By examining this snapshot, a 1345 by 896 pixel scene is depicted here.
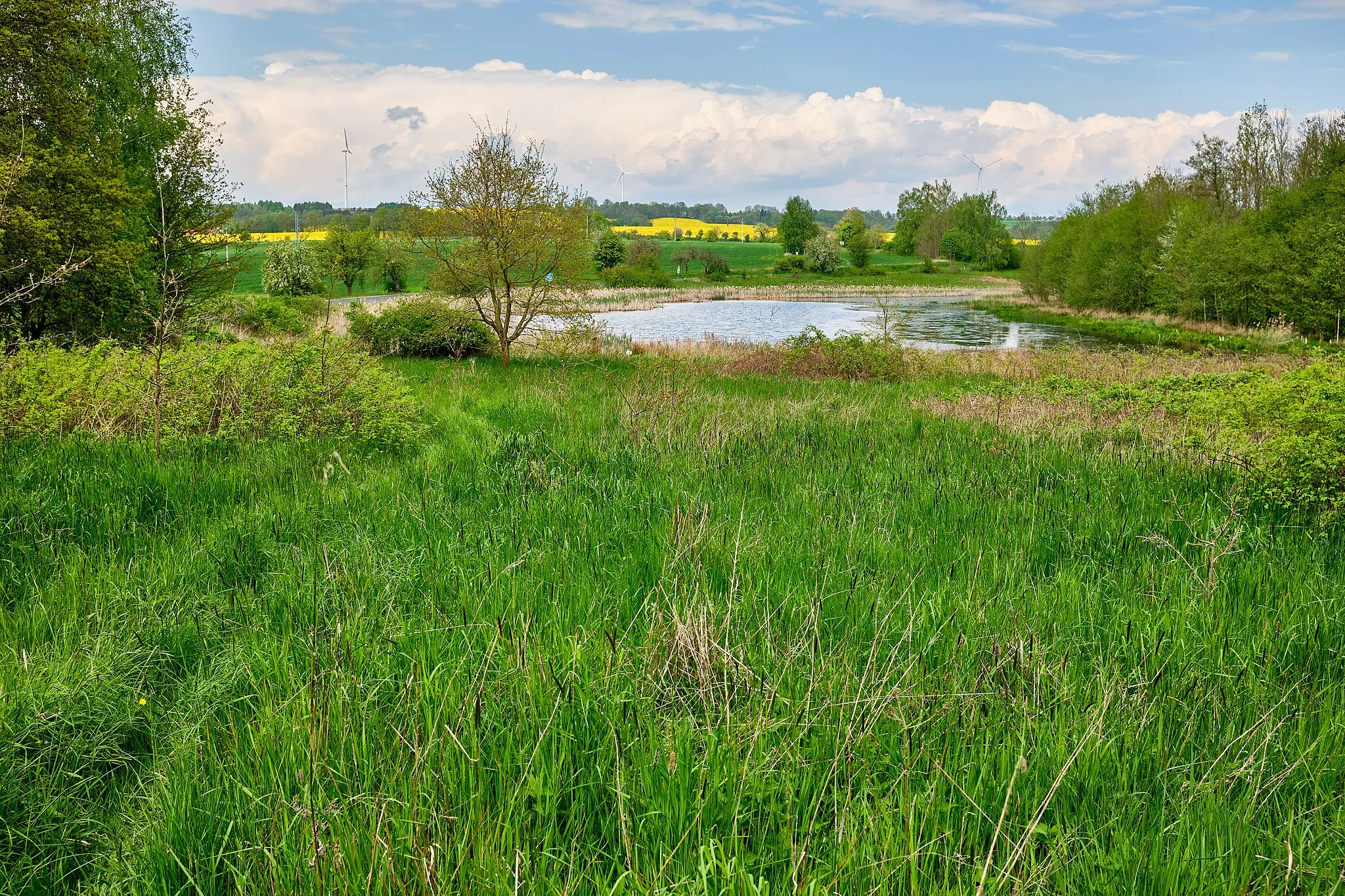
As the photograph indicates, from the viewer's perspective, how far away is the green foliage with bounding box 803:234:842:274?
11519 centimetres

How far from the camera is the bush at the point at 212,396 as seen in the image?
7742 millimetres

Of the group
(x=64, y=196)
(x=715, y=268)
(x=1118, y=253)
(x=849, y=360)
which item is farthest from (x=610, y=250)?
(x=64, y=196)

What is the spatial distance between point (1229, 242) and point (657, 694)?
50678mm

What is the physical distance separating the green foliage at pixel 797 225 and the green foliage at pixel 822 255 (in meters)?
8.03

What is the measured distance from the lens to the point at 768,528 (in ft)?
16.0

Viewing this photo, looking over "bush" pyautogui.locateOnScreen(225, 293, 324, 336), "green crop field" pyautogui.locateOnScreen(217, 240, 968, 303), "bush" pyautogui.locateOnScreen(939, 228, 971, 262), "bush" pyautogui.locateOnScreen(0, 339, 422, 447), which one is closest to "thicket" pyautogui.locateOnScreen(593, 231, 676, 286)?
"green crop field" pyautogui.locateOnScreen(217, 240, 968, 303)

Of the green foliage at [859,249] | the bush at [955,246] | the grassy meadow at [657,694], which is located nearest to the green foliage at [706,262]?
the green foliage at [859,249]

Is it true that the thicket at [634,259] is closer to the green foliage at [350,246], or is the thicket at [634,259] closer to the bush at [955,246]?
the green foliage at [350,246]

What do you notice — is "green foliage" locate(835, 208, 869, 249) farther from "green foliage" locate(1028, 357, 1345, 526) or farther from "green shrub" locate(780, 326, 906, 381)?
"green foliage" locate(1028, 357, 1345, 526)

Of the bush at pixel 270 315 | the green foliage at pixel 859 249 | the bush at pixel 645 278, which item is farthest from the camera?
the green foliage at pixel 859 249

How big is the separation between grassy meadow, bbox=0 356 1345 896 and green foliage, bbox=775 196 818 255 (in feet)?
415

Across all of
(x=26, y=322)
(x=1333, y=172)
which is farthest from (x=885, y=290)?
(x=26, y=322)

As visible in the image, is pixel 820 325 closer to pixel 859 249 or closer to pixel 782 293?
pixel 782 293

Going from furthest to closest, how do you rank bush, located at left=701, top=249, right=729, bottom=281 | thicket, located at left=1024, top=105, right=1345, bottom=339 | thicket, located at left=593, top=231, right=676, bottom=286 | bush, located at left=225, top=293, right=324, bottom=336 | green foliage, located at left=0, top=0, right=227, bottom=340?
1. bush, located at left=701, top=249, right=729, bottom=281
2. thicket, located at left=593, top=231, right=676, bottom=286
3. thicket, located at left=1024, top=105, right=1345, bottom=339
4. bush, located at left=225, top=293, right=324, bottom=336
5. green foliage, located at left=0, top=0, right=227, bottom=340
